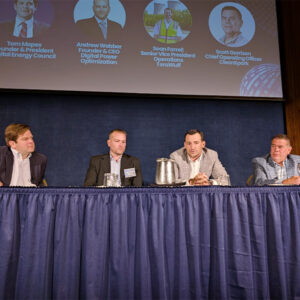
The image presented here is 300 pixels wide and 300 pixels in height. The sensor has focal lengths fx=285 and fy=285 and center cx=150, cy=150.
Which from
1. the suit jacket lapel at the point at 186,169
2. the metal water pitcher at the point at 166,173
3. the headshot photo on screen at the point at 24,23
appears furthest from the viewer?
the headshot photo on screen at the point at 24,23

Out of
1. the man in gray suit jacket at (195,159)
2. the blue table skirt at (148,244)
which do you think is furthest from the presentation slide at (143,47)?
the blue table skirt at (148,244)

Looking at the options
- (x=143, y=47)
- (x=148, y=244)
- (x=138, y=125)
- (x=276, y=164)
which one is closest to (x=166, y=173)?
(x=148, y=244)

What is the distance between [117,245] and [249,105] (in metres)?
2.95

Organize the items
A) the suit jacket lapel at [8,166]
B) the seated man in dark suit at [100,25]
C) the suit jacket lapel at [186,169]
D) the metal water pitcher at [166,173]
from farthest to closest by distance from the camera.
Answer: the seated man in dark suit at [100,25] → the suit jacket lapel at [186,169] → the suit jacket lapel at [8,166] → the metal water pitcher at [166,173]

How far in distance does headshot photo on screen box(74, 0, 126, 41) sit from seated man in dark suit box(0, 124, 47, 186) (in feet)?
4.91

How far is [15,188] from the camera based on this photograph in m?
1.28

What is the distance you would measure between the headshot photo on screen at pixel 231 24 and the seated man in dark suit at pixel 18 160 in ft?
8.09

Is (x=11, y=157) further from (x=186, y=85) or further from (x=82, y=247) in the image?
(x=186, y=85)

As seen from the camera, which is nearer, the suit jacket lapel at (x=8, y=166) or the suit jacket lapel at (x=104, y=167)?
the suit jacket lapel at (x=8, y=166)

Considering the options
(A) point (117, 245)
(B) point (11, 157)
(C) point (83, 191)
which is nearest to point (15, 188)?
(C) point (83, 191)

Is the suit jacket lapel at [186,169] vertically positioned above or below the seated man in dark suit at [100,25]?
below

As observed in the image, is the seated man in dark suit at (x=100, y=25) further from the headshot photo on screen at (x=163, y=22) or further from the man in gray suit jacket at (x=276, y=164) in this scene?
the man in gray suit jacket at (x=276, y=164)

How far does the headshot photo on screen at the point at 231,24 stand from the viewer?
343 cm

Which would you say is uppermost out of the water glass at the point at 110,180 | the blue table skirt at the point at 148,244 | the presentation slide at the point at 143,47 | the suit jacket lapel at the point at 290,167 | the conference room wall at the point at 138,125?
the presentation slide at the point at 143,47
